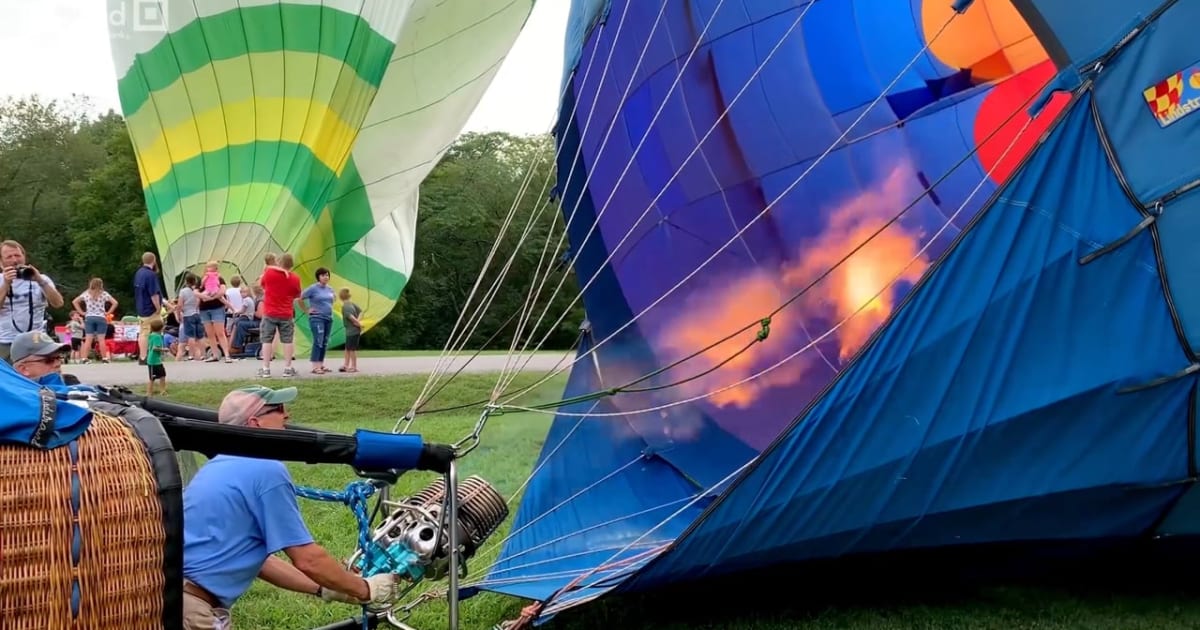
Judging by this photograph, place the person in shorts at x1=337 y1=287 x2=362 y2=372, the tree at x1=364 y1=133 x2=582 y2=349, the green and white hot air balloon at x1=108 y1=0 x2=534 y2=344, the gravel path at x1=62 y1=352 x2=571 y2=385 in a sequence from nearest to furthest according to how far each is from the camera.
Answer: the gravel path at x1=62 y1=352 x2=571 y2=385, the green and white hot air balloon at x1=108 y1=0 x2=534 y2=344, the person in shorts at x1=337 y1=287 x2=362 y2=372, the tree at x1=364 y1=133 x2=582 y2=349

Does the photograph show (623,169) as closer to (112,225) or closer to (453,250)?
(112,225)

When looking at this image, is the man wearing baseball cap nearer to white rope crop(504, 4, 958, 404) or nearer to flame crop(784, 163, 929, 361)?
white rope crop(504, 4, 958, 404)

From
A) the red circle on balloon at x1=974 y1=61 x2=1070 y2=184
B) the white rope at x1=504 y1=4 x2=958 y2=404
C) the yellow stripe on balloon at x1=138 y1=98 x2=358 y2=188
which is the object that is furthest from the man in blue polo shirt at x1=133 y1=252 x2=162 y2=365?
the red circle on balloon at x1=974 y1=61 x2=1070 y2=184

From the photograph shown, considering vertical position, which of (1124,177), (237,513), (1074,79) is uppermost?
(1074,79)

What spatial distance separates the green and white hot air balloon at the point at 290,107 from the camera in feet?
26.2

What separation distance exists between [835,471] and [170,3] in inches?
287

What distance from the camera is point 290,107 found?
27.4 ft

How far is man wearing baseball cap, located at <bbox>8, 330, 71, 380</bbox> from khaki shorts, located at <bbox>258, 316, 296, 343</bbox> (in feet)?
13.4

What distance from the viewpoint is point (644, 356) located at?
4023mm

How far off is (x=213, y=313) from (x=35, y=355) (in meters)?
5.89

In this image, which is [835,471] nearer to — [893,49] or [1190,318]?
[1190,318]

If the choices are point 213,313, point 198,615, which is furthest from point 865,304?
point 213,313

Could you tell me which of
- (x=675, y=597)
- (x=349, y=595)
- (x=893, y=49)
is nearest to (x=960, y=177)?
(x=893, y=49)

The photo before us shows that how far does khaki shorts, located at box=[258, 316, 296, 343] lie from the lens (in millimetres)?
7852
